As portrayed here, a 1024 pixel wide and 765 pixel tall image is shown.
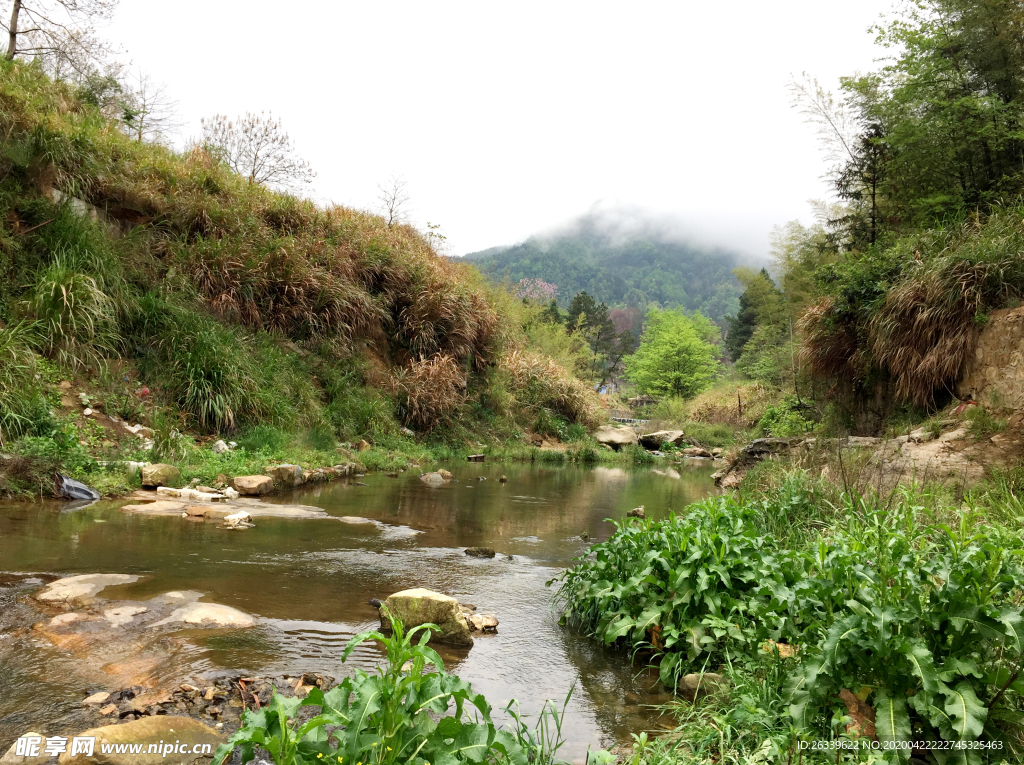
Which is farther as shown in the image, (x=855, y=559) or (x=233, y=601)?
(x=233, y=601)

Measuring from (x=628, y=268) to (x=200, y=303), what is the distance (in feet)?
488

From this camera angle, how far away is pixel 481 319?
1555 centimetres

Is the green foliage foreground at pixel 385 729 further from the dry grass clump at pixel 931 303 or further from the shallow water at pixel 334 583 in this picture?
the dry grass clump at pixel 931 303

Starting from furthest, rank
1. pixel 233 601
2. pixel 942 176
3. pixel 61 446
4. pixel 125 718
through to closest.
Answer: pixel 942 176 < pixel 61 446 < pixel 233 601 < pixel 125 718

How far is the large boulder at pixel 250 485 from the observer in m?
7.02

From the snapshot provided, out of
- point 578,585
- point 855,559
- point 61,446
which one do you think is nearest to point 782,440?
point 578,585

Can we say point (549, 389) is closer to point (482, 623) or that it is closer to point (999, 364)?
point (999, 364)

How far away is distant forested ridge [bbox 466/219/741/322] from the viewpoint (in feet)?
390

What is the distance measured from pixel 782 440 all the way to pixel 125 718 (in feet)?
26.4

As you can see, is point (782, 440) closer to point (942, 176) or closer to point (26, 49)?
point (942, 176)

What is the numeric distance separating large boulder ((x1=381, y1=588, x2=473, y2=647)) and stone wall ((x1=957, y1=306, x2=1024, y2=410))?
5.56 meters

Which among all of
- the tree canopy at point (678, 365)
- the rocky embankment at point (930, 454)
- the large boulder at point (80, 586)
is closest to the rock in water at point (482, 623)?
the large boulder at point (80, 586)

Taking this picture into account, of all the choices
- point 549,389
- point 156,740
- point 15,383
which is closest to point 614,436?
point 549,389

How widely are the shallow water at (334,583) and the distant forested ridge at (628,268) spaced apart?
3533 inches
